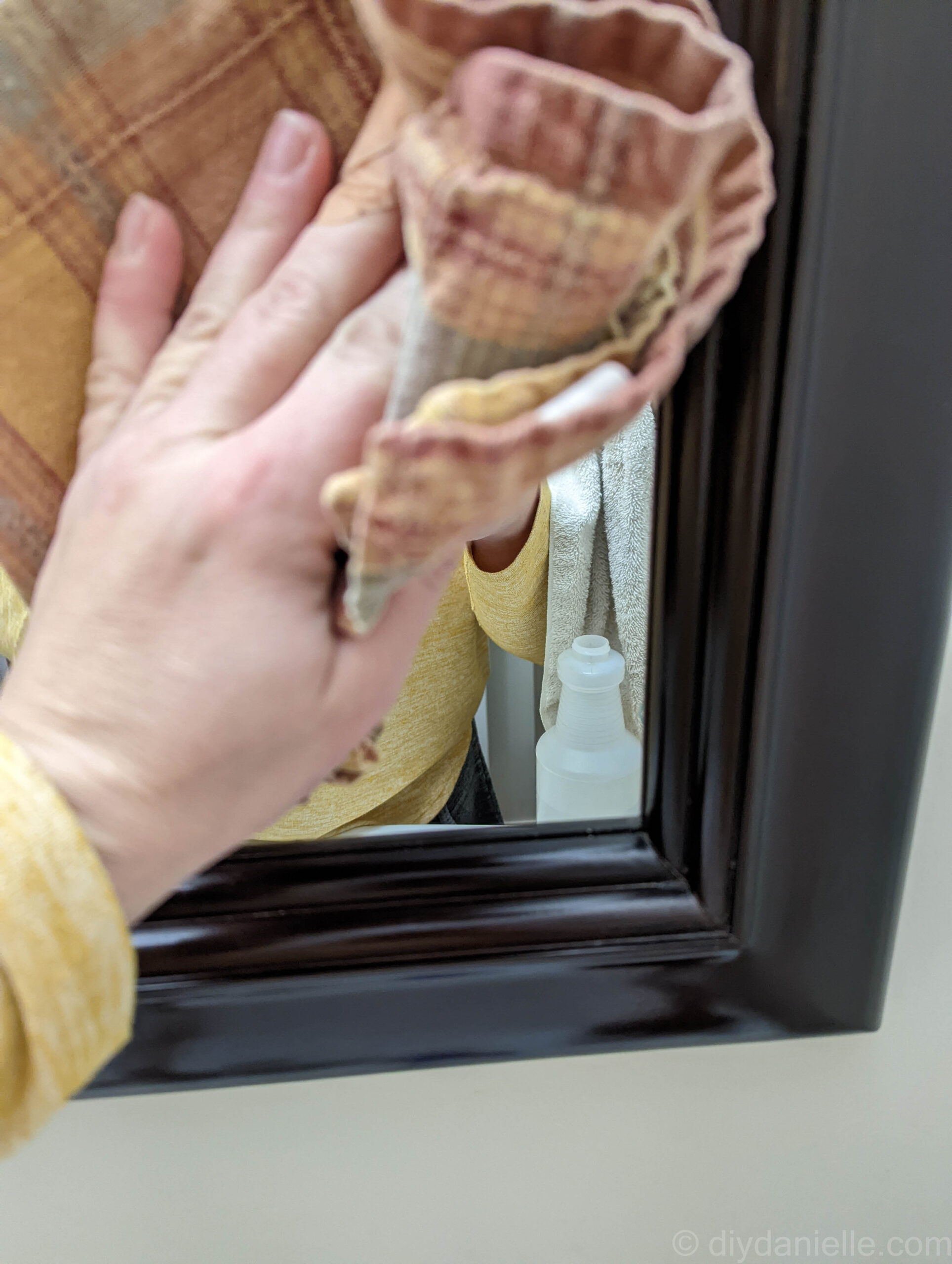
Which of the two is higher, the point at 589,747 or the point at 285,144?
the point at 285,144

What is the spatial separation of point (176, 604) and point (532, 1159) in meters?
0.25

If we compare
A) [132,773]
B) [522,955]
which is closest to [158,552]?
[132,773]

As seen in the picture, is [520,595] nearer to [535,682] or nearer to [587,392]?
[535,682]

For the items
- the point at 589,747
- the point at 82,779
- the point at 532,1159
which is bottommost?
the point at 532,1159

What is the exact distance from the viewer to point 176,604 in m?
0.16

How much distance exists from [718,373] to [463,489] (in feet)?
0.33

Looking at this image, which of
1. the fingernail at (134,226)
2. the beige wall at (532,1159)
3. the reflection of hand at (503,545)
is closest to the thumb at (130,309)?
the fingernail at (134,226)

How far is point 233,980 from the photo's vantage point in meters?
0.24

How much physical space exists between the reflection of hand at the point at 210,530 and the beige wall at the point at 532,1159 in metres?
0.16

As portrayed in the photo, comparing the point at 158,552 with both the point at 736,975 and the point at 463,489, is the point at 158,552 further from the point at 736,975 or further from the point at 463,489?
the point at 736,975

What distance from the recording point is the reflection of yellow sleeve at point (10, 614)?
0.23 meters

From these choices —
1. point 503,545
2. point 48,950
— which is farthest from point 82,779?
point 503,545

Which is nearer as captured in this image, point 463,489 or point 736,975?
point 463,489

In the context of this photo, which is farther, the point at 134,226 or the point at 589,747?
the point at 589,747
